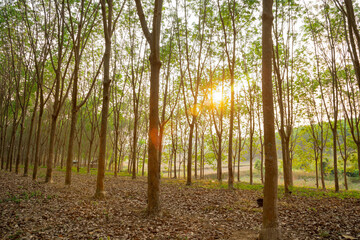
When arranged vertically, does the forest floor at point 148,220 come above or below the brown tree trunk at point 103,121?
below

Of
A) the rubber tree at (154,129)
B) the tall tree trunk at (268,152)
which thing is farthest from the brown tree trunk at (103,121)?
the tall tree trunk at (268,152)

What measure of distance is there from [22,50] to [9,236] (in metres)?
15.7

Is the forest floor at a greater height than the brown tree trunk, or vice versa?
the brown tree trunk

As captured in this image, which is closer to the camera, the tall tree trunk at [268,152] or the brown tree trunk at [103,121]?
the tall tree trunk at [268,152]

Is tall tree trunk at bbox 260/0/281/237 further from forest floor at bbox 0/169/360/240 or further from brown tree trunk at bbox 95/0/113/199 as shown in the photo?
brown tree trunk at bbox 95/0/113/199

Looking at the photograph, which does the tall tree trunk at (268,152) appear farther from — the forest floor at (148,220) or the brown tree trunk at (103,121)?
the brown tree trunk at (103,121)

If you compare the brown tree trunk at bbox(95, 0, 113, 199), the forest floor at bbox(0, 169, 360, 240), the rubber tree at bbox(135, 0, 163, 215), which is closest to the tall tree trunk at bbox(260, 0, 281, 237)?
the forest floor at bbox(0, 169, 360, 240)

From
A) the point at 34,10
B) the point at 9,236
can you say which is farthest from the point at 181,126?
the point at 9,236

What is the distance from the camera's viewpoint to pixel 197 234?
5820 mm

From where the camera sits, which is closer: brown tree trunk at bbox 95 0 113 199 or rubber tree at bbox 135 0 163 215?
rubber tree at bbox 135 0 163 215

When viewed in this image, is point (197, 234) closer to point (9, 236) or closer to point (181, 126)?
point (9, 236)

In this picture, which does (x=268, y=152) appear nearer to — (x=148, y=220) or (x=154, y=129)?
(x=154, y=129)

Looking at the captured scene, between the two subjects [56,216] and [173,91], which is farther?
[173,91]

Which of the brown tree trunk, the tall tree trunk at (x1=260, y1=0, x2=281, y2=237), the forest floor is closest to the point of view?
the tall tree trunk at (x1=260, y1=0, x2=281, y2=237)
